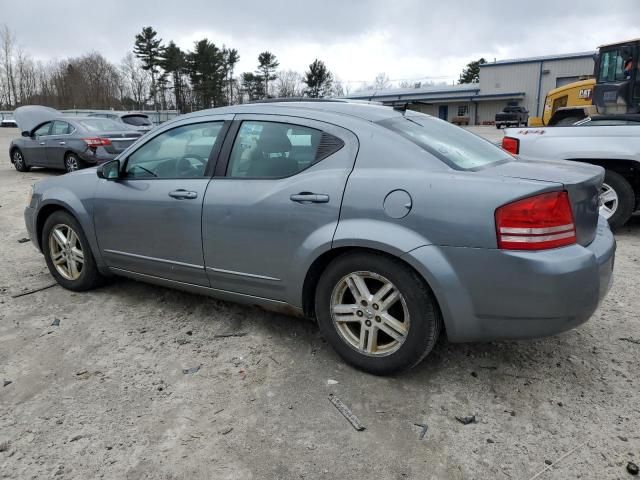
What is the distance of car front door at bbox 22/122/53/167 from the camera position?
12.6 metres

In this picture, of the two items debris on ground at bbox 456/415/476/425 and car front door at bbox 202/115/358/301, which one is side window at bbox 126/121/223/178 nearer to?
car front door at bbox 202/115/358/301

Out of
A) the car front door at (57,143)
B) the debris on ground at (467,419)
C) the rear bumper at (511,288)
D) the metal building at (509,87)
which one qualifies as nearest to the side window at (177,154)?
the rear bumper at (511,288)

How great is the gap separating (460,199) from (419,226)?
0.24m

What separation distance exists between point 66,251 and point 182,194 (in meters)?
1.59

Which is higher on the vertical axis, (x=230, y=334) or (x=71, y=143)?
(x=71, y=143)

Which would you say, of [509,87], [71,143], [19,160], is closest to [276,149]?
[71,143]

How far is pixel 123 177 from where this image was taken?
12.6 feet

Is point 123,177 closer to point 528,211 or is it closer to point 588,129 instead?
point 528,211

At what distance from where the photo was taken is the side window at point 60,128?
1216cm

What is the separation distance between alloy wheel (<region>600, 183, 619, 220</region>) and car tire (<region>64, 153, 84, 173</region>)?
1087 cm

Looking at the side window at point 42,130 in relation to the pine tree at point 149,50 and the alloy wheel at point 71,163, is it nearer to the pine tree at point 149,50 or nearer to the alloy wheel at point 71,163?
the alloy wheel at point 71,163

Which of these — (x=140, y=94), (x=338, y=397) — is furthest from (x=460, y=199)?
(x=140, y=94)

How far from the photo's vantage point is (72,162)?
1195 cm

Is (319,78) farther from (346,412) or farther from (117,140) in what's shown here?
(346,412)
